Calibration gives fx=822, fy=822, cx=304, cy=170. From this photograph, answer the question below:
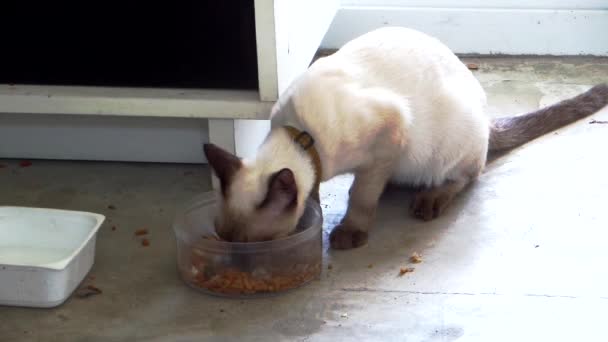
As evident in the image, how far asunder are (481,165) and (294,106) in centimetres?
74

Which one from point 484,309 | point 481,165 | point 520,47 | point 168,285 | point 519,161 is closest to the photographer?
point 484,309

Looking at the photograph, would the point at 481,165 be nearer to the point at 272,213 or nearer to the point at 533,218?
the point at 533,218

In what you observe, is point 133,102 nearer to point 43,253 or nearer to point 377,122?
point 43,253

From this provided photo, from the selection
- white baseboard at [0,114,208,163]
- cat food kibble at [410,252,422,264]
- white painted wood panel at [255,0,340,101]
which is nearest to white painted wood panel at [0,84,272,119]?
white painted wood panel at [255,0,340,101]

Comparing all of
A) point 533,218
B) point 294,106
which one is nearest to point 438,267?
point 533,218

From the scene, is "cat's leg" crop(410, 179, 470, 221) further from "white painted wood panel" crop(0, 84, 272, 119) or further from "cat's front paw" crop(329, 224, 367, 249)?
"white painted wood panel" crop(0, 84, 272, 119)

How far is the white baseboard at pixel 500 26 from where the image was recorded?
13.0ft

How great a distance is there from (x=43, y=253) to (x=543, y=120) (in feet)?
5.96

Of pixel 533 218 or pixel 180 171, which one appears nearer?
pixel 533 218

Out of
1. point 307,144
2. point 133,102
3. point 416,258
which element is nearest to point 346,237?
point 416,258

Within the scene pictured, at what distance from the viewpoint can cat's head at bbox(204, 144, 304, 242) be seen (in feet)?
6.63

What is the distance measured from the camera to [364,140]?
2.27 meters

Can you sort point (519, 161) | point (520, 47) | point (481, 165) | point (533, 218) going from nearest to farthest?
1. point (533, 218)
2. point (481, 165)
3. point (519, 161)
4. point (520, 47)

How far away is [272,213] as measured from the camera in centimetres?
206
